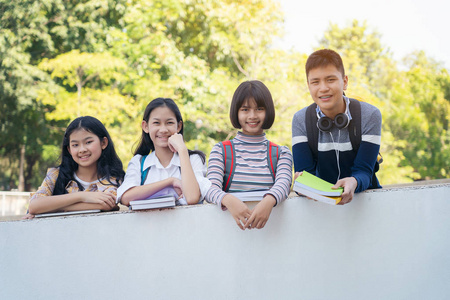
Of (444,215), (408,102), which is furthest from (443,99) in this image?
(444,215)

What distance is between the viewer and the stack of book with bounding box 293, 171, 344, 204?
6.26 ft

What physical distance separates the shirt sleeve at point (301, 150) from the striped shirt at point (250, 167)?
44mm

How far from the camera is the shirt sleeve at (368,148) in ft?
7.10

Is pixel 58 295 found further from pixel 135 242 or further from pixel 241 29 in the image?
pixel 241 29

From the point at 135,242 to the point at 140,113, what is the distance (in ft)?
36.8

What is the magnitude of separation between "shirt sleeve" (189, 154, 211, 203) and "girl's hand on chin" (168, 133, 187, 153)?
0.42 feet

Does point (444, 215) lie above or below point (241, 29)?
below

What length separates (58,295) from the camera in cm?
206

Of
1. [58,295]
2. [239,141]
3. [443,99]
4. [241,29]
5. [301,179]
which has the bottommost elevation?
[58,295]

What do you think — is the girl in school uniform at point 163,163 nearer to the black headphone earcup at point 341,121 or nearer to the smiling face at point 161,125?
the smiling face at point 161,125

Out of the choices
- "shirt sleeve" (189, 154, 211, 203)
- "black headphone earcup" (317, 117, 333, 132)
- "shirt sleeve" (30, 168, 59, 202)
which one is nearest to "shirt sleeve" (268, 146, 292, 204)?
"black headphone earcup" (317, 117, 333, 132)

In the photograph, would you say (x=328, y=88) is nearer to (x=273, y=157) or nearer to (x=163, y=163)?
(x=273, y=157)

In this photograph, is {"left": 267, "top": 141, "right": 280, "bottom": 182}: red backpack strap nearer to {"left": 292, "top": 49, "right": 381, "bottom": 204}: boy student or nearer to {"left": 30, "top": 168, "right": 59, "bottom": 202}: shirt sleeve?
{"left": 292, "top": 49, "right": 381, "bottom": 204}: boy student

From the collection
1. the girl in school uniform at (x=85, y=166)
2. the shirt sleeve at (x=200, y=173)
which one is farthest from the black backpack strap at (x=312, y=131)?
the girl in school uniform at (x=85, y=166)
